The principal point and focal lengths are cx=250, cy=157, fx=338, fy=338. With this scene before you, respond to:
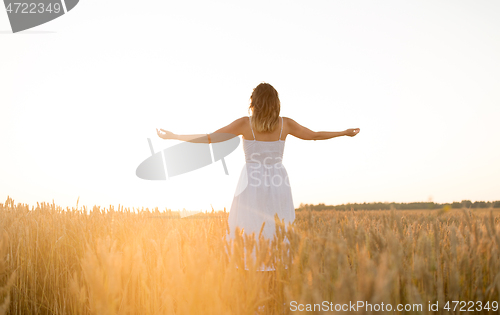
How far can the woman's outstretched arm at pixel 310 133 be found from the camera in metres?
4.12

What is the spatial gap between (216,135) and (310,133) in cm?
119

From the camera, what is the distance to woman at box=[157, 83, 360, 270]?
151 inches

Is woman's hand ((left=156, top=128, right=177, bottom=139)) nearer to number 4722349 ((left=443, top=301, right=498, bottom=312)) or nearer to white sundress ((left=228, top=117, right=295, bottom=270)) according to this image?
white sundress ((left=228, top=117, right=295, bottom=270))

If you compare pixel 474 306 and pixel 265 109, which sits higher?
pixel 265 109

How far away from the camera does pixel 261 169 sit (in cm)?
397

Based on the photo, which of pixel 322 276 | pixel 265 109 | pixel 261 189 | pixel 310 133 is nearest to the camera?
pixel 322 276

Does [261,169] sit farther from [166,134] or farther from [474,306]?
[474,306]

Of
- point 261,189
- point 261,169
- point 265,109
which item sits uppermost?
point 265,109

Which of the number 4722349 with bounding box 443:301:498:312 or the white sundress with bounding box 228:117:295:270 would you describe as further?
the white sundress with bounding box 228:117:295:270

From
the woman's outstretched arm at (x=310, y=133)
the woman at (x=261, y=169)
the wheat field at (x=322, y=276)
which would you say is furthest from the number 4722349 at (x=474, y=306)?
the woman's outstretched arm at (x=310, y=133)

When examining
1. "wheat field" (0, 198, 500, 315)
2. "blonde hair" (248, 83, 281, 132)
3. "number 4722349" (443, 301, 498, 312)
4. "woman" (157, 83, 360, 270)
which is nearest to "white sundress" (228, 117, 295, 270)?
"woman" (157, 83, 360, 270)

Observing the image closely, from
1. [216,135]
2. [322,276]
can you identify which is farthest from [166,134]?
[322,276]

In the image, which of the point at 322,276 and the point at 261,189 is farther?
Result: the point at 261,189

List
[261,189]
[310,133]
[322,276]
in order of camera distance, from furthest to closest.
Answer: [310,133] < [261,189] < [322,276]
